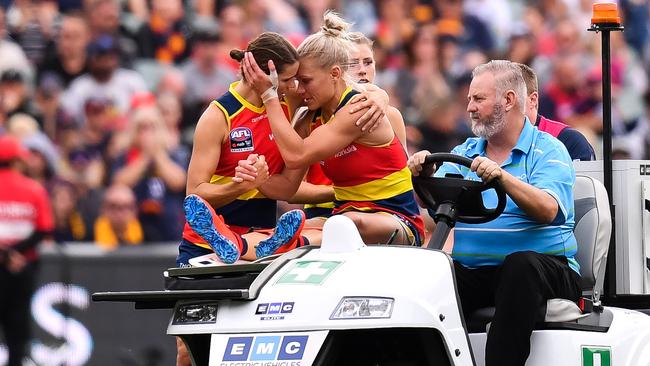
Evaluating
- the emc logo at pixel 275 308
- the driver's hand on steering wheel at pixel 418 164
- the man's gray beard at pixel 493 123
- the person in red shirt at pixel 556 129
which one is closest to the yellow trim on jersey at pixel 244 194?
the driver's hand on steering wheel at pixel 418 164

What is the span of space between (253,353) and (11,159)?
455 centimetres

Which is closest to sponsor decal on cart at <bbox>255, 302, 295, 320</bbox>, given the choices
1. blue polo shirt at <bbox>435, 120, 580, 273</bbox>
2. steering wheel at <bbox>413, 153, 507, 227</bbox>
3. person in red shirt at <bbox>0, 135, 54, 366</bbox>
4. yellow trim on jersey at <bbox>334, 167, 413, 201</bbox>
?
steering wheel at <bbox>413, 153, 507, 227</bbox>

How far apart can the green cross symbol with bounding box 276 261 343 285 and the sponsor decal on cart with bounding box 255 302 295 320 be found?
0.37ft

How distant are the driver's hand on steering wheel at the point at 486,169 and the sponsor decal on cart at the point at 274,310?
3.00 ft

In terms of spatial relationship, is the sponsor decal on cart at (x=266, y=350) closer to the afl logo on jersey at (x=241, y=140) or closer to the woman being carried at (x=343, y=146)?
the woman being carried at (x=343, y=146)

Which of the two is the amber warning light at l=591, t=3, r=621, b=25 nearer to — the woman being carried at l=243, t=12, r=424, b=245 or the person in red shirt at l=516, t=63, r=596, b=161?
the person in red shirt at l=516, t=63, r=596, b=161

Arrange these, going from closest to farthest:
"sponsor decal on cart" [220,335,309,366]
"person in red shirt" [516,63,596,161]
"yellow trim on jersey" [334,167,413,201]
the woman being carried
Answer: "sponsor decal on cart" [220,335,309,366] → the woman being carried → "yellow trim on jersey" [334,167,413,201] → "person in red shirt" [516,63,596,161]

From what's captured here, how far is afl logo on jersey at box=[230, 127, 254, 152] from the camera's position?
221 inches

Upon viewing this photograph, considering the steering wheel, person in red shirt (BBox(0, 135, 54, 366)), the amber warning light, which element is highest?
the amber warning light

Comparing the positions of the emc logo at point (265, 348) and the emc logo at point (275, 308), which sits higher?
the emc logo at point (275, 308)

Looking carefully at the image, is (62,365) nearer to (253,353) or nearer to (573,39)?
(253,353)

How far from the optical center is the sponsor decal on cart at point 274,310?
169 inches

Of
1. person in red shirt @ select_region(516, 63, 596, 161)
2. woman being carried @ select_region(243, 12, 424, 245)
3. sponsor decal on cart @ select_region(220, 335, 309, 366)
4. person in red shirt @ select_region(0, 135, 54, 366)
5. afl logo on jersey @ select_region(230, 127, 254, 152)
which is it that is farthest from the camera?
person in red shirt @ select_region(0, 135, 54, 366)

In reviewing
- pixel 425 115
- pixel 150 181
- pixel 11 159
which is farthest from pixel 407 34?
pixel 11 159
